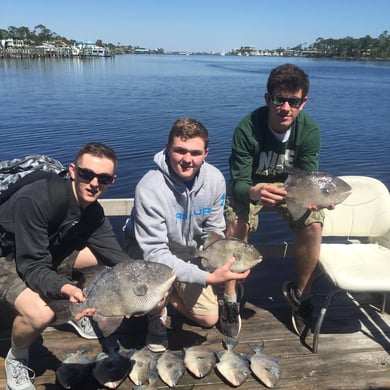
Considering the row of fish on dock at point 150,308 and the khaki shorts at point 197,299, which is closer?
the row of fish on dock at point 150,308

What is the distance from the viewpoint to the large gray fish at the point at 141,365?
133 inches

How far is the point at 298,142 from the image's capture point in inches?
168

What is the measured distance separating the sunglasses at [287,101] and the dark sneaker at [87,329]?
3115 mm

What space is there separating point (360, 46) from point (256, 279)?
7441 inches

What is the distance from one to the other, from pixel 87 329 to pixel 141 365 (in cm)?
83

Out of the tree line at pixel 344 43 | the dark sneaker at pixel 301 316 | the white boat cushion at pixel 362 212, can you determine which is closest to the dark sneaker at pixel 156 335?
the dark sneaker at pixel 301 316

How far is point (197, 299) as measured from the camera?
401 cm

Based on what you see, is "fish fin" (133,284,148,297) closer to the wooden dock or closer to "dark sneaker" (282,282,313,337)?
the wooden dock

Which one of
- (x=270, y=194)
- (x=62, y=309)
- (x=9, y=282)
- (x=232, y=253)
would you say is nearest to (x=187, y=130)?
(x=270, y=194)

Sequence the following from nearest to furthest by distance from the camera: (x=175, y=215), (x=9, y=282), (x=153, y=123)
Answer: (x=9, y=282)
(x=175, y=215)
(x=153, y=123)

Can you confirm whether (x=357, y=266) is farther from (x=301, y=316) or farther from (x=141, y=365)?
(x=141, y=365)

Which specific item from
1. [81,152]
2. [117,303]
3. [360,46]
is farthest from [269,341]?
[360,46]

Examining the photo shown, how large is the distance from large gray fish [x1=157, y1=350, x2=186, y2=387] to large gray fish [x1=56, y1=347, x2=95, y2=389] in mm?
646

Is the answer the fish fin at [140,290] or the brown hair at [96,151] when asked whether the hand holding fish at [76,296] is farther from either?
the brown hair at [96,151]
